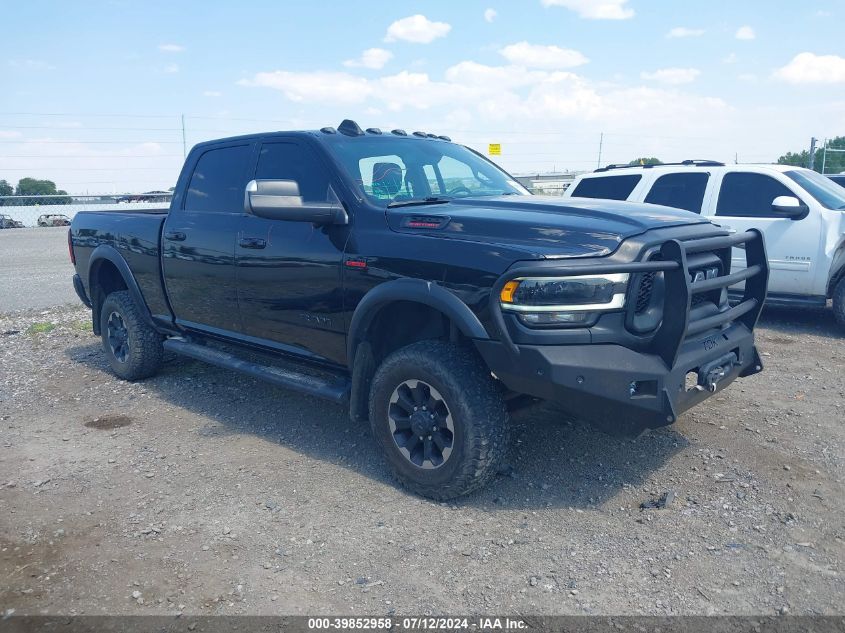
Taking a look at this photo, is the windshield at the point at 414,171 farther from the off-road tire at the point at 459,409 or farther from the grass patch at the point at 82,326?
the grass patch at the point at 82,326

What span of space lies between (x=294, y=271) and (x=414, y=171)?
3.34 ft

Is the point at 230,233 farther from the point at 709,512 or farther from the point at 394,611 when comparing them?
the point at 709,512

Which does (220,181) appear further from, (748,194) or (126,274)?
(748,194)

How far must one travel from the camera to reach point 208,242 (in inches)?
195

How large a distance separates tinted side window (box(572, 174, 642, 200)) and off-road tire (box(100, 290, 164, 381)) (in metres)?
5.01

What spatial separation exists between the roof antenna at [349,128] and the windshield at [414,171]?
0.22 ft

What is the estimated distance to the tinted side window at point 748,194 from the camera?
7.65 meters

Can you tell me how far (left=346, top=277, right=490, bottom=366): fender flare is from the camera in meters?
3.36

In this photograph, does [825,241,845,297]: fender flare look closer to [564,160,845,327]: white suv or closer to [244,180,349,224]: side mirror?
[564,160,845,327]: white suv

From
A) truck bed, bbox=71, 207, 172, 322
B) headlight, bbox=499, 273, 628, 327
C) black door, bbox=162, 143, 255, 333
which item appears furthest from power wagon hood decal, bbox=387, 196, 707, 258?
truck bed, bbox=71, 207, 172, 322

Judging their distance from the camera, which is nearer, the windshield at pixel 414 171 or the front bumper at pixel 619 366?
the front bumper at pixel 619 366

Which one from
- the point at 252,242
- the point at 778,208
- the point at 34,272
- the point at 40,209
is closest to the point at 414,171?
the point at 252,242

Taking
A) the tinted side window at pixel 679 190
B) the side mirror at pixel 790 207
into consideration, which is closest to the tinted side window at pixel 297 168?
the tinted side window at pixel 679 190

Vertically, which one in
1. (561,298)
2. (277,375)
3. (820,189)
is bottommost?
(277,375)
